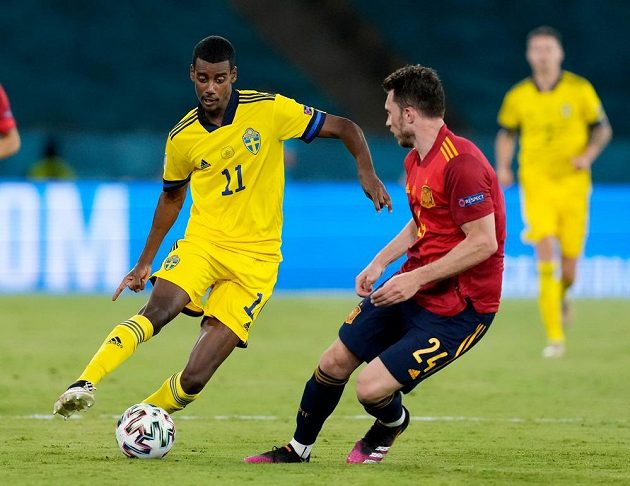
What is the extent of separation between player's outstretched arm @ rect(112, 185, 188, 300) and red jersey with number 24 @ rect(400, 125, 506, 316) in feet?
4.65

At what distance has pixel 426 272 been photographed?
5652 mm

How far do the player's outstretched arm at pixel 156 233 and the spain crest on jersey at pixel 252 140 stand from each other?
1.44 ft

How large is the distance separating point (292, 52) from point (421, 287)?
61.5 feet

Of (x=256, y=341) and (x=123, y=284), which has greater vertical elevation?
(x=123, y=284)

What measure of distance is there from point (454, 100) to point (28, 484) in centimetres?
1894

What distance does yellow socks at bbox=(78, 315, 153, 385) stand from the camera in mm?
6020

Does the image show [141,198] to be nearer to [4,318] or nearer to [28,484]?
[4,318]

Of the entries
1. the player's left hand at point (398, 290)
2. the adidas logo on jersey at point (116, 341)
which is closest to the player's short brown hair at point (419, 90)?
the player's left hand at point (398, 290)

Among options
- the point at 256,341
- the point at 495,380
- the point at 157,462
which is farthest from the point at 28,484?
the point at 256,341

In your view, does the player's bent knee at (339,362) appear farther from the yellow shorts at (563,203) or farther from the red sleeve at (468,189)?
the yellow shorts at (563,203)

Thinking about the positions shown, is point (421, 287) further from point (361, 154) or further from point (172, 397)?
point (172, 397)

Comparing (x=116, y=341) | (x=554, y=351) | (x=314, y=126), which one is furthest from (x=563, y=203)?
(x=116, y=341)

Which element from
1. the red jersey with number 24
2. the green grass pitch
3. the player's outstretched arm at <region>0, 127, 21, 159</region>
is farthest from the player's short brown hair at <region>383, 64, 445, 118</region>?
the player's outstretched arm at <region>0, 127, 21, 159</region>

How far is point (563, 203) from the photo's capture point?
1124 cm
